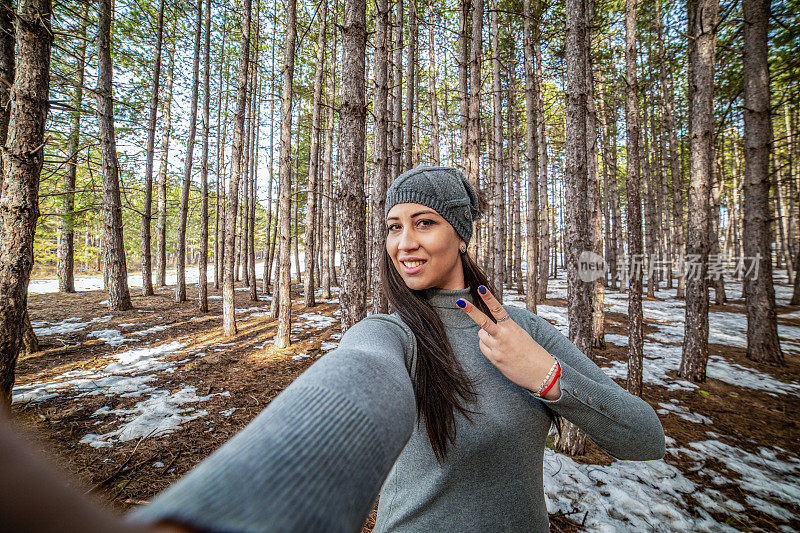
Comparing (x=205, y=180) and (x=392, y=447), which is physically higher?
(x=205, y=180)

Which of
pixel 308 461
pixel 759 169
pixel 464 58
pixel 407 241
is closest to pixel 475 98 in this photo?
pixel 464 58

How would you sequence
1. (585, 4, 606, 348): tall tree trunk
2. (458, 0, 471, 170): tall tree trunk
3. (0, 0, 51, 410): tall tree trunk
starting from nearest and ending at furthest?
(0, 0, 51, 410): tall tree trunk < (458, 0, 471, 170): tall tree trunk < (585, 4, 606, 348): tall tree trunk

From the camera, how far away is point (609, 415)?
45.6 inches

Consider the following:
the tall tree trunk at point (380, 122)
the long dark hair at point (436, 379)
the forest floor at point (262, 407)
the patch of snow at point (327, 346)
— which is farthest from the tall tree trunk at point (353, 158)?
the long dark hair at point (436, 379)

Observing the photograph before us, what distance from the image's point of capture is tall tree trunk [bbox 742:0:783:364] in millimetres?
6613

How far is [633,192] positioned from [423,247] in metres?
6.23

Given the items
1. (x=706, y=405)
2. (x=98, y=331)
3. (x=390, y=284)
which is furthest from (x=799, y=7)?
(x=98, y=331)

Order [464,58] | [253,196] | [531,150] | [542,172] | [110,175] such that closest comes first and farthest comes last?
[464,58], [110,175], [531,150], [542,172], [253,196]

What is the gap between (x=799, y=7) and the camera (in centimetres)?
696

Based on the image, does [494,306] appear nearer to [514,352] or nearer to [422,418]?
[514,352]

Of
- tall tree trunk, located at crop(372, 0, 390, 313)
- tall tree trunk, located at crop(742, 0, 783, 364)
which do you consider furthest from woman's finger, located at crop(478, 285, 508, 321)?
tall tree trunk, located at crop(742, 0, 783, 364)

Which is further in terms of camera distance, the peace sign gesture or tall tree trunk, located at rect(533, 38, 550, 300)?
tall tree trunk, located at rect(533, 38, 550, 300)

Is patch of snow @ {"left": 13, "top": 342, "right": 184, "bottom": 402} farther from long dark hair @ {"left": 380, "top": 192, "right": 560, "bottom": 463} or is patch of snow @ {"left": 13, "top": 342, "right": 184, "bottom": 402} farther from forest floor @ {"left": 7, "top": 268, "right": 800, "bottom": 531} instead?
long dark hair @ {"left": 380, "top": 192, "right": 560, "bottom": 463}

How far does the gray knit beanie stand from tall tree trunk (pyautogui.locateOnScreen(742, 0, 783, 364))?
30.2 feet
